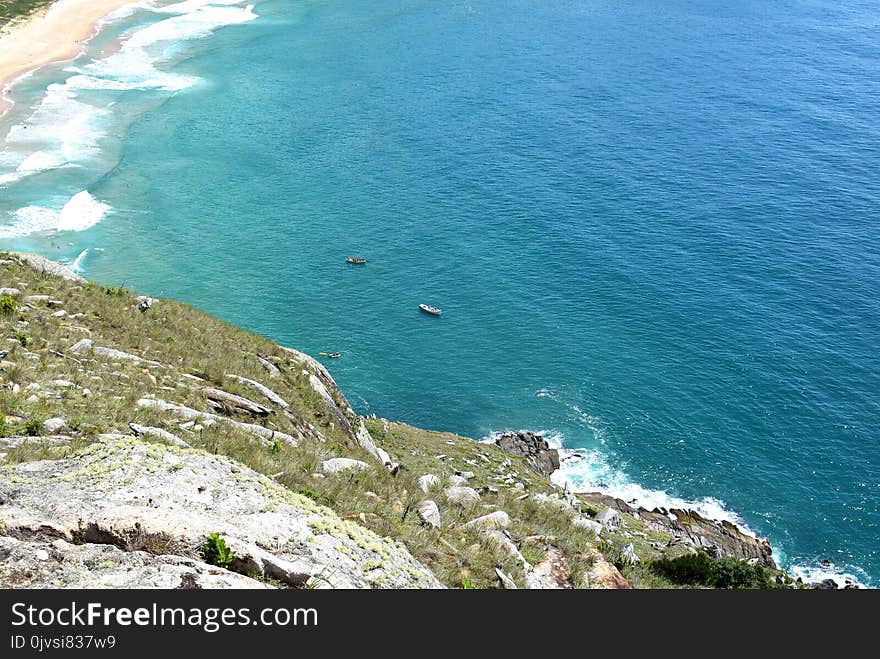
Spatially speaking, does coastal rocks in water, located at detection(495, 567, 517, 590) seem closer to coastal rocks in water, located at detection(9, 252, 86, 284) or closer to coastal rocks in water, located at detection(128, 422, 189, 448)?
coastal rocks in water, located at detection(128, 422, 189, 448)

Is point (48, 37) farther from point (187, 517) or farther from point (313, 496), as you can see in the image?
point (187, 517)

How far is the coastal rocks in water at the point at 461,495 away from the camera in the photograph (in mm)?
29781

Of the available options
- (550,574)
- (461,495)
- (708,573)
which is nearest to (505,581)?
(550,574)

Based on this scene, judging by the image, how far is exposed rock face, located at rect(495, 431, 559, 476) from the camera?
62281 mm

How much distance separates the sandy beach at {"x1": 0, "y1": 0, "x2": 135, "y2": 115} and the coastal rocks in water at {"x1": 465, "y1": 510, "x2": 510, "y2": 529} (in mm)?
120882

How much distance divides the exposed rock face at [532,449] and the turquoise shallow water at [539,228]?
8.81 ft

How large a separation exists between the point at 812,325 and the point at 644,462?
31789 mm

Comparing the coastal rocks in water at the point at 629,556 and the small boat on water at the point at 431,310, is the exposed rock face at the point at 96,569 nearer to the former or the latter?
the coastal rocks in water at the point at 629,556

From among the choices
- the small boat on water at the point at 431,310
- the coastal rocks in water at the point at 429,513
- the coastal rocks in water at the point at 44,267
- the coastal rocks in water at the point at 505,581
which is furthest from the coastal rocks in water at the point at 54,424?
the small boat on water at the point at 431,310

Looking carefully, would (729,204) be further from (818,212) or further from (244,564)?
(244,564)

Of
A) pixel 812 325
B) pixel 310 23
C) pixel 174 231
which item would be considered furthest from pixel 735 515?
pixel 310 23

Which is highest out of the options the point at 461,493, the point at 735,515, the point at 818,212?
the point at 461,493

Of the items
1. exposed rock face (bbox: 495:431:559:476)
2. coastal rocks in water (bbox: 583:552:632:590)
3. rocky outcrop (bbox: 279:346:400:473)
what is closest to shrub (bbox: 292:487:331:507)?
coastal rocks in water (bbox: 583:552:632:590)

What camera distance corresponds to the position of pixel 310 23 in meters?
178
